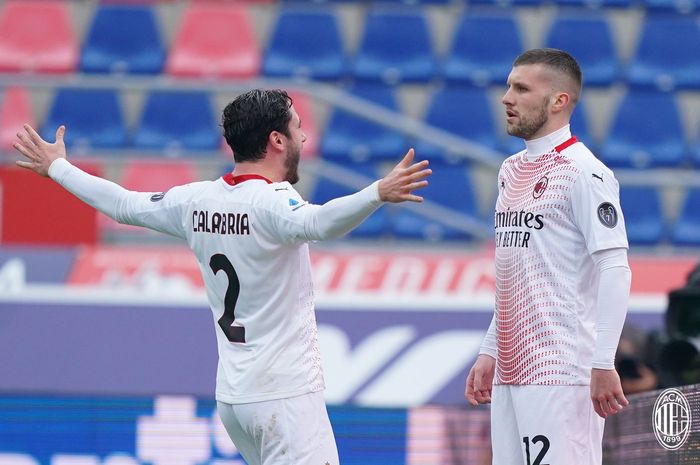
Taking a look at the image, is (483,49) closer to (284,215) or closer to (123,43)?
(123,43)

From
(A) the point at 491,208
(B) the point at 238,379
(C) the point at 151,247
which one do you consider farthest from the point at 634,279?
(B) the point at 238,379

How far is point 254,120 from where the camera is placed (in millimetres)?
4195

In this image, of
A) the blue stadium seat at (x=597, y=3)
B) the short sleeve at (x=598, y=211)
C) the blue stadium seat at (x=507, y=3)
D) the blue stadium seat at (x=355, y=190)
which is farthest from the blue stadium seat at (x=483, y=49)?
the short sleeve at (x=598, y=211)

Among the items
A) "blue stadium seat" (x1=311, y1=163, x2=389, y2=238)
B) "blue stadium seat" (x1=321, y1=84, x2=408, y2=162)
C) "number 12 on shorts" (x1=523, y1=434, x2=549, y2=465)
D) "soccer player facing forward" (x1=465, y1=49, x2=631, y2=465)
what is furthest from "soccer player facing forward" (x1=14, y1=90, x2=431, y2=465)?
"blue stadium seat" (x1=321, y1=84, x2=408, y2=162)

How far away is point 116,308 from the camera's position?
8.51 metres

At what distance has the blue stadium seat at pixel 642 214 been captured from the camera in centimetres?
1100

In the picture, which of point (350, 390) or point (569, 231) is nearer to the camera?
point (569, 231)

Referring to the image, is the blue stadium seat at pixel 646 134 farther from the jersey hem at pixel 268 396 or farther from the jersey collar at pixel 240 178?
the jersey hem at pixel 268 396

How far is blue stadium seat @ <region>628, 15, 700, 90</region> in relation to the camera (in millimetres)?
13211

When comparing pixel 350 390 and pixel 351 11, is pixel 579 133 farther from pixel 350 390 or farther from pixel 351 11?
pixel 350 390

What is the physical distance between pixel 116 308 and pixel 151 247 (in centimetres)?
91

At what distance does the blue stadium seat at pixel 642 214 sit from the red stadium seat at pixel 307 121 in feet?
8.44

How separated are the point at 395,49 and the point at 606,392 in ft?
31.5

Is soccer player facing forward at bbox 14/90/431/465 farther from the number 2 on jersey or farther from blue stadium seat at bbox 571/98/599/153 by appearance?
blue stadium seat at bbox 571/98/599/153
